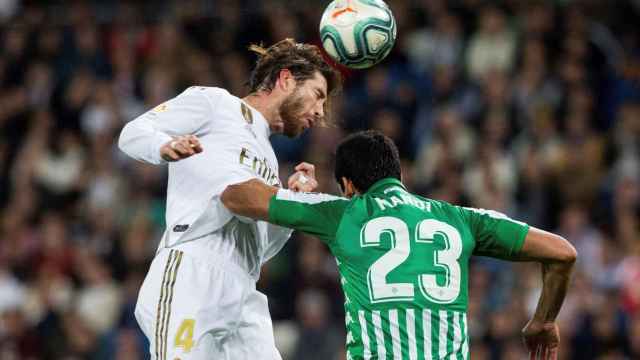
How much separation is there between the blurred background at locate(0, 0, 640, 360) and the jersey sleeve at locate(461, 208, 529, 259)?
4.51m

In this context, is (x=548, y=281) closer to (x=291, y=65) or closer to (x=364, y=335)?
(x=364, y=335)

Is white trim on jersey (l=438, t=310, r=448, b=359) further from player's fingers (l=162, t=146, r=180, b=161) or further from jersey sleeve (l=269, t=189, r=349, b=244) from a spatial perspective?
player's fingers (l=162, t=146, r=180, b=161)

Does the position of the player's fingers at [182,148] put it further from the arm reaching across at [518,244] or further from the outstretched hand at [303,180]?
the arm reaching across at [518,244]

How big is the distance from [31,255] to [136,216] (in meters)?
1.22

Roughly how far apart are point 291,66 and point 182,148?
123 cm

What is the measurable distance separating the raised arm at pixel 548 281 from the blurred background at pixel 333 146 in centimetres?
408

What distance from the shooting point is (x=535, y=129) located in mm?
12141

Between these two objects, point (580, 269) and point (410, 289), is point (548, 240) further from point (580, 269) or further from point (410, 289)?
point (580, 269)

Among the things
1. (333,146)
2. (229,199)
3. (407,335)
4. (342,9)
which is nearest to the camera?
(407,335)

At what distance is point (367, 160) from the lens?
5.87 metres

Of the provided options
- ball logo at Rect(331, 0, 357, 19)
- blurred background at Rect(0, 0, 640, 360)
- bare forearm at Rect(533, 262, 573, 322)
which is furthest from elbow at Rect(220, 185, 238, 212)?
blurred background at Rect(0, 0, 640, 360)

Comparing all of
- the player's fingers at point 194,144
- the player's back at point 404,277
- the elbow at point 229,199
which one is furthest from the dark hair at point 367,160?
the player's fingers at point 194,144

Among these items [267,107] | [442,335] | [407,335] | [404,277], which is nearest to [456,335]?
[442,335]

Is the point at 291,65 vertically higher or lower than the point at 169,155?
higher
